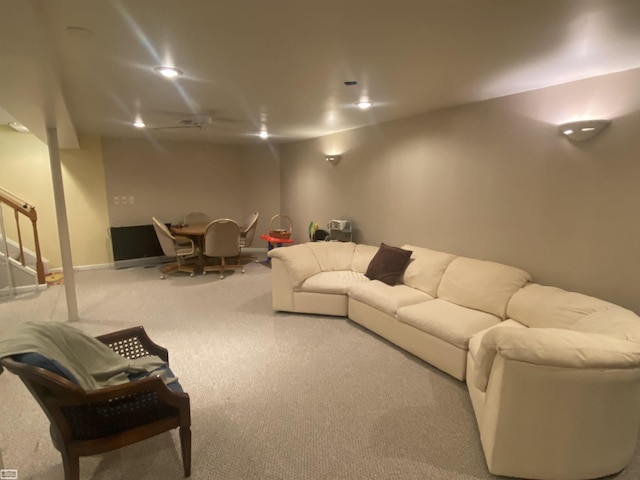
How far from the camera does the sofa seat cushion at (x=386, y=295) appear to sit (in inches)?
126

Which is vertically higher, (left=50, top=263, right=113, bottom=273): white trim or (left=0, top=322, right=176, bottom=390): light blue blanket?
(left=0, top=322, right=176, bottom=390): light blue blanket

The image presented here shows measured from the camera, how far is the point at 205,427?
2.12 m

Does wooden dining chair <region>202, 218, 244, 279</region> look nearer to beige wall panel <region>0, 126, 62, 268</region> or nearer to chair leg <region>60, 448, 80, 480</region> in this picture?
beige wall panel <region>0, 126, 62, 268</region>

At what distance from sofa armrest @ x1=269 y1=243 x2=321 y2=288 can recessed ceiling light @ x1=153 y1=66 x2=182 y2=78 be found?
2.07 metres

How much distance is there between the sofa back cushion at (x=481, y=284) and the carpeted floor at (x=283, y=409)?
720 mm

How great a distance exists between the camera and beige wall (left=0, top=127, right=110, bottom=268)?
5152mm

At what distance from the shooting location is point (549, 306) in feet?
8.07

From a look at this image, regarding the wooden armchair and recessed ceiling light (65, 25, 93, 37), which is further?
recessed ceiling light (65, 25, 93, 37)

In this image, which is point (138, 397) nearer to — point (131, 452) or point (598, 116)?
point (131, 452)

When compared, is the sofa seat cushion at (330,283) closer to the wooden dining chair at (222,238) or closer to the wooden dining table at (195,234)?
the wooden dining chair at (222,238)

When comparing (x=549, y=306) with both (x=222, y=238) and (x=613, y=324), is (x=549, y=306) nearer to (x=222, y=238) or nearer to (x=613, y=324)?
(x=613, y=324)

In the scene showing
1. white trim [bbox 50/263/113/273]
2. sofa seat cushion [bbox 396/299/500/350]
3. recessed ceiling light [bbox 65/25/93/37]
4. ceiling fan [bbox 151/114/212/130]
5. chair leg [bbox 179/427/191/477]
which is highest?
ceiling fan [bbox 151/114/212/130]

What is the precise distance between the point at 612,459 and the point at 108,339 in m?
2.95

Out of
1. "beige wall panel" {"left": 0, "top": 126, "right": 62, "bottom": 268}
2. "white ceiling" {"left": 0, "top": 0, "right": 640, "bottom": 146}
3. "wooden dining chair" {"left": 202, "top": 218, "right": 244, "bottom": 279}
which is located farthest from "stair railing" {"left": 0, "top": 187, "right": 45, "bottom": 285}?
"wooden dining chair" {"left": 202, "top": 218, "right": 244, "bottom": 279}
